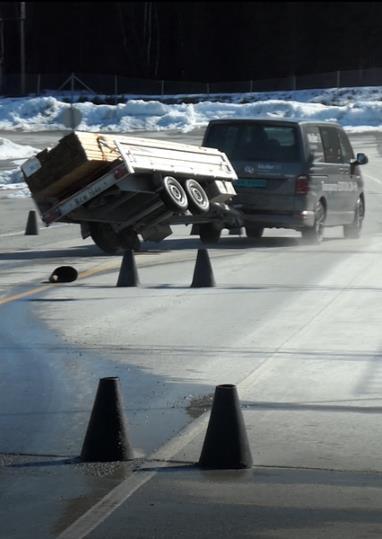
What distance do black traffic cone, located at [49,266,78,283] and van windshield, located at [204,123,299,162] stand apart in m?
5.71

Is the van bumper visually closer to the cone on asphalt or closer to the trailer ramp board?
the trailer ramp board

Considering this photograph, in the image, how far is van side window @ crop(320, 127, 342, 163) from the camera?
21.4m

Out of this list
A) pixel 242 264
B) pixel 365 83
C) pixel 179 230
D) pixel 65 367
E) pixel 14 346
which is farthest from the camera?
pixel 365 83

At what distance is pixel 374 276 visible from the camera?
643 inches

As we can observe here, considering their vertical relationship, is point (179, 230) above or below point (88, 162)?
below

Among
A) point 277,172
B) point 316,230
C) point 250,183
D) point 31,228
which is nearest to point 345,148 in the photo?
point 316,230

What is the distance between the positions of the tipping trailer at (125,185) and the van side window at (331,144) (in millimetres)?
2193

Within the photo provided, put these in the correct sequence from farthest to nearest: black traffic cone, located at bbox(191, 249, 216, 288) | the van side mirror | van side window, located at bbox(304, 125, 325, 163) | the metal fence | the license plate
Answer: the metal fence → the van side mirror → van side window, located at bbox(304, 125, 325, 163) → the license plate → black traffic cone, located at bbox(191, 249, 216, 288)

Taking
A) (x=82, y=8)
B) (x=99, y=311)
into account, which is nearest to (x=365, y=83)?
(x=82, y=8)

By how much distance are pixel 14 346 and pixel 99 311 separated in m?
2.15

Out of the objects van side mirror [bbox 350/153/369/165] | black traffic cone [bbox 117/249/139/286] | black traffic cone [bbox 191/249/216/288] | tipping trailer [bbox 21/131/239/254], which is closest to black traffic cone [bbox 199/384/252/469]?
black traffic cone [bbox 191/249/216/288]

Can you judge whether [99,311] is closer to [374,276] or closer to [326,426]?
[374,276]

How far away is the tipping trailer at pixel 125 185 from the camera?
18281 millimetres

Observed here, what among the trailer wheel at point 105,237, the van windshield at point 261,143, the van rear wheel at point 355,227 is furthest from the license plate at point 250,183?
the van rear wheel at point 355,227
